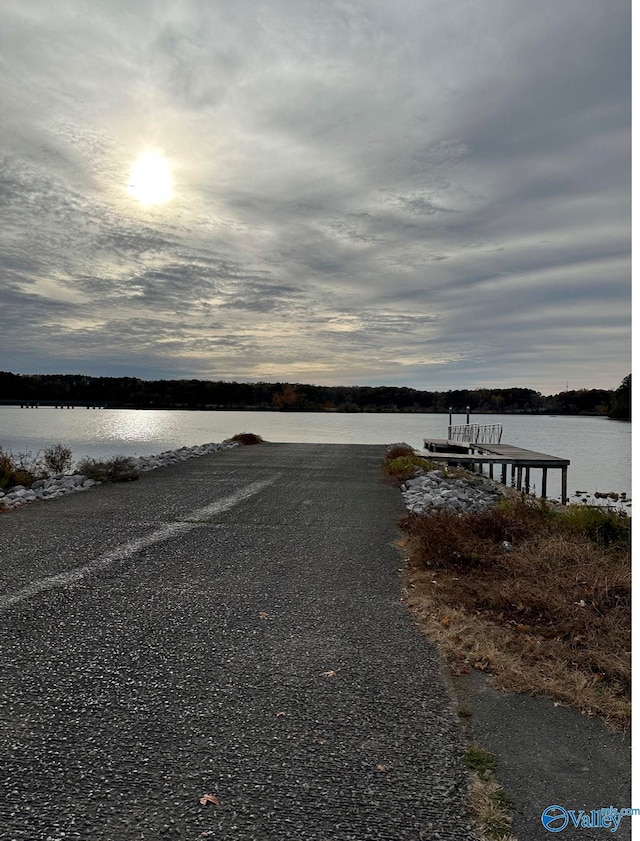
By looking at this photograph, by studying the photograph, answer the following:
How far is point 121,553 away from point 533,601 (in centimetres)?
411

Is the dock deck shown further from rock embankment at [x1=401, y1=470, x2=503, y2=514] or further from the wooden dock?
rock embankment at [x1=401, y1=470, x2=503, y2=514]

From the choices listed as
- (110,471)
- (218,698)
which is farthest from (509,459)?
(218,698)

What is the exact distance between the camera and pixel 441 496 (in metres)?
9.91

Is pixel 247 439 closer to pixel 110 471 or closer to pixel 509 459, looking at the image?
pixel 509 459

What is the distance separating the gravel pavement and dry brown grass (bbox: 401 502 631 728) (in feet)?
1.12

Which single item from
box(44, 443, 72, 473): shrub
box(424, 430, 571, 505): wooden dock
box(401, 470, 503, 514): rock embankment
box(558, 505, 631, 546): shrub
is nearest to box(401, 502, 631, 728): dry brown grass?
box(558, 505, 631, 546): shrub

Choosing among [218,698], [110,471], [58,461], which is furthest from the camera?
[58,461]

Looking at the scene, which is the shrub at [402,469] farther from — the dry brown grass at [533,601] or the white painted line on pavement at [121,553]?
the dry brown grass at [533,601]

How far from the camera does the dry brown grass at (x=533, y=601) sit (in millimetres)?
3293

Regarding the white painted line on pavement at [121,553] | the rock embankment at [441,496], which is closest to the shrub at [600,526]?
the rock embankment at [441,496]

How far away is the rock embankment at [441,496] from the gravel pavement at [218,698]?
110 inches

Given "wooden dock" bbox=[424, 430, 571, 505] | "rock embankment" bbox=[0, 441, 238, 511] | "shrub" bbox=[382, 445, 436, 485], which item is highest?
"rock embankment" bbox=[0, 441, 238, 511]

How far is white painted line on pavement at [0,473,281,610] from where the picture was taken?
4613 mm

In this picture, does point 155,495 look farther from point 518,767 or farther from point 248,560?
point 518,767
